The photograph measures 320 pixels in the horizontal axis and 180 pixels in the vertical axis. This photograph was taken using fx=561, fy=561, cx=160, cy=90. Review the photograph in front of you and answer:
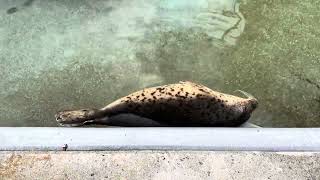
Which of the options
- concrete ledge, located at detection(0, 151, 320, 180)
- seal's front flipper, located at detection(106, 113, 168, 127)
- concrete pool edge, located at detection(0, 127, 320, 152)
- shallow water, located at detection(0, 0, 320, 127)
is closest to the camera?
concrete ledge, located at detection(0, 151, 320, 180)

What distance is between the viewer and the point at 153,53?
4.35 metres

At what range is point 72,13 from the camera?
476 cm

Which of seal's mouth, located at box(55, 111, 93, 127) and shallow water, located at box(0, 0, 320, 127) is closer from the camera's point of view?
seal's mouth, located at box(55, 111, 93, 127)

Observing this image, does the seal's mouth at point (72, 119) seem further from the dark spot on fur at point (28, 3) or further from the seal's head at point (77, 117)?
the dark spot on fur at point (28, 3)

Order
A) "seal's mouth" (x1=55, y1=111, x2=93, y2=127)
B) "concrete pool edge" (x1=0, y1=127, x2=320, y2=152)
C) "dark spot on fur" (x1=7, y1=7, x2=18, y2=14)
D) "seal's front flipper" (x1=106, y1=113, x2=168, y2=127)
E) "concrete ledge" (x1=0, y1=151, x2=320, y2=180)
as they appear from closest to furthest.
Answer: "concrete ledge" (x1=0, y1=151, x2=320, y2=180)
"concrete pool edge" (x1=0, y1=127, x2=320, y2=152)
"seal's front flipper" (x1=106, y1=113, x2=168, y2=127)
"seal's mouth" (x1=55, y1=111, x2=93, y2=127)
"dark spot on fur" (x1=7, y1=7, x2=18, y2=14)

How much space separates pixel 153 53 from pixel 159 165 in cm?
172

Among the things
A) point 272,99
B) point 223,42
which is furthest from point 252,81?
point 223,42

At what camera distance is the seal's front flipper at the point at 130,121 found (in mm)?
3412

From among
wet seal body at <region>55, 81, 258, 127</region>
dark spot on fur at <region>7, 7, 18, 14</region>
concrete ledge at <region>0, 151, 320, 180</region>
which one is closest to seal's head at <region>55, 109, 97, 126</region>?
wet seal body at <region>55, 81, 258, 127</region>

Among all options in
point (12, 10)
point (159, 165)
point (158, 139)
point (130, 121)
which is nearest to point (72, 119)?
point (130, 121)

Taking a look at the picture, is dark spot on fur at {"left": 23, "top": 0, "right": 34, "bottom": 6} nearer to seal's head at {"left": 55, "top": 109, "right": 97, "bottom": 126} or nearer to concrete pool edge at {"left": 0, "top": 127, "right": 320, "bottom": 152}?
seal's head at {"left": 55, "top": 109, "right": 97, "bottom": 126}

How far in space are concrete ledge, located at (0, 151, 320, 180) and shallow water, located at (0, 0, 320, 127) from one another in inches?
37.2

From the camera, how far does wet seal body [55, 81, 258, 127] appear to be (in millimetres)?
3434

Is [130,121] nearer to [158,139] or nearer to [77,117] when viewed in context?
[77,117]
